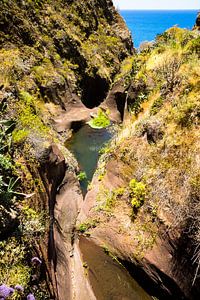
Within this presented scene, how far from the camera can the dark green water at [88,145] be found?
22328 mm

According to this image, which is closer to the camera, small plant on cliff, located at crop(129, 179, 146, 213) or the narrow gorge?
the narrow gorge

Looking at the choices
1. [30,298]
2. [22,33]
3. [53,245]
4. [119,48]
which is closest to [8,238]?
[30,298]

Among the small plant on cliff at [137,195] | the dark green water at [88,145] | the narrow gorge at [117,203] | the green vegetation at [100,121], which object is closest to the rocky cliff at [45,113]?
the narrow gorge at [117,203]

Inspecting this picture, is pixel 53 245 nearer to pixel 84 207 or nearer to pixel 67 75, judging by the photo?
pixel 84 207

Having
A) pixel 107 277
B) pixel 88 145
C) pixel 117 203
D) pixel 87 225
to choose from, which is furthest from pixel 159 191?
pixel 88 145

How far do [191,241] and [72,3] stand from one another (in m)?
36.9

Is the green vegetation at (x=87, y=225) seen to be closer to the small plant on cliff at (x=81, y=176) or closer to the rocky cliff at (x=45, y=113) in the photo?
the rocky cliff at (x=45, y=113)

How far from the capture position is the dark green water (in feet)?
73.3

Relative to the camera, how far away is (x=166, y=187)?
516 inches

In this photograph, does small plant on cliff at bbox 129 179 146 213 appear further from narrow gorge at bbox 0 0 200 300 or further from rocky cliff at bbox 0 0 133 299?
rocky cliff at bbox 0 0 133 299

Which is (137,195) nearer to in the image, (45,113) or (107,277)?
(107,277)

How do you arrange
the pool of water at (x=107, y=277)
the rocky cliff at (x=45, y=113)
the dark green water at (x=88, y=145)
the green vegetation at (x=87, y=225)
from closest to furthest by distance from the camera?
the rocky cliff at (x=45, y=113)
the pool of water at (x=107, y=277)
the green vegetation at (x=87, y=225)
the dark green water at (x=88, y=145)

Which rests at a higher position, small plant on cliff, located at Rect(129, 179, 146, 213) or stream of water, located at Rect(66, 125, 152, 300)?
small plant on cliff, located at Rect(129, 179, 146, 213)

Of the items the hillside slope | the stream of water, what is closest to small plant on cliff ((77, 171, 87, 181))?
the hillside slope
